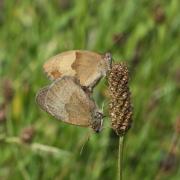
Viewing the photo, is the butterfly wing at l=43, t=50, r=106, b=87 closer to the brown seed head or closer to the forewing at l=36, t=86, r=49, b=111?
the forewing at l=36, t=86, r=49, b=111

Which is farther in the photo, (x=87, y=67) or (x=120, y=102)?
(x=87, y=67)

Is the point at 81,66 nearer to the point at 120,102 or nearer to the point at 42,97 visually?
the point at 42,97

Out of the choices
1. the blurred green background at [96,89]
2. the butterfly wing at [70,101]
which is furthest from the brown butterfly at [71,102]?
the blurred green background at [96,89]

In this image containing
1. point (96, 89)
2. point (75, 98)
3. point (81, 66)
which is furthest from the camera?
point (96, 89)

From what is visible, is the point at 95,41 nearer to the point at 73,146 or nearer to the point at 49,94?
the point at 73,146

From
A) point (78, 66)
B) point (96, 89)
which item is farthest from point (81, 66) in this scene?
point (96, 89)

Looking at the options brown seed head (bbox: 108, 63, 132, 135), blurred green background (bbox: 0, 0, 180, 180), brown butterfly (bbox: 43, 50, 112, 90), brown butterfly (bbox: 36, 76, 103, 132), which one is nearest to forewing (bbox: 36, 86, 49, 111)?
brown butterfly (bbox: 36, 76, 103, 132)

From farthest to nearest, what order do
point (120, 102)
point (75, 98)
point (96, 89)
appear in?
1. point (96, 89)
2. point (75, 98)
3. point (120, 102)

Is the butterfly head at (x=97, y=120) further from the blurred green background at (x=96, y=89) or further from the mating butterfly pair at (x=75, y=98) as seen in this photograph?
the blurred green background at (x=96, y=89)
